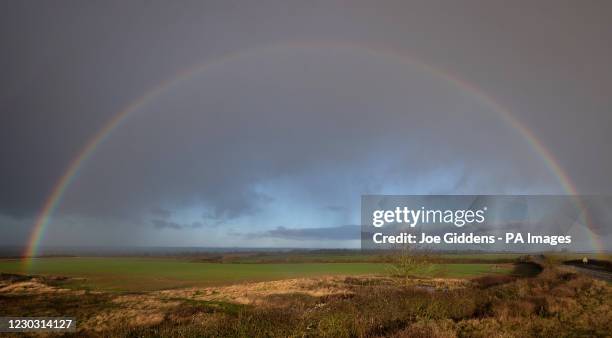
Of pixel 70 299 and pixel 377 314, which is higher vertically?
pixel 377 314

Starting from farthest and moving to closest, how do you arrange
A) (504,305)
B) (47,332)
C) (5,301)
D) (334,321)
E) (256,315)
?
(5,301)
(47,332)
(504,305)
(256,315)
(334,321)

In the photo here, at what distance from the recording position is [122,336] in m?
19.2

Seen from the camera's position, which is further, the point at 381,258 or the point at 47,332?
the point at 381,258

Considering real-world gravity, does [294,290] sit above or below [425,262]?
below

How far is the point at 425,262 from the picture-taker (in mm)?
57812

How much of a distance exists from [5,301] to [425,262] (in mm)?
60570

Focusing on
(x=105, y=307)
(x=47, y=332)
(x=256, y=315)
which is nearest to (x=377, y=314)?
(x=256, y=315)

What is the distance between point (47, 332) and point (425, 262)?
4634 centimetres

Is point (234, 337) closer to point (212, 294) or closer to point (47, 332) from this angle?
point (47, 332)

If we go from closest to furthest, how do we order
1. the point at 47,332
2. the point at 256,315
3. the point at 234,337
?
1. the point at 234,337
2. the point at 256,315
3. the point at 47,332

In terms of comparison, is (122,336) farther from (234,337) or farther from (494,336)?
(494,336)

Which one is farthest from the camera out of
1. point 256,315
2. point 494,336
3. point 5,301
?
point 5,301

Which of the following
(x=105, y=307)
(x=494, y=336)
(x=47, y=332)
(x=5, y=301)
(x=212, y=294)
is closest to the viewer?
(x=494, y=336)

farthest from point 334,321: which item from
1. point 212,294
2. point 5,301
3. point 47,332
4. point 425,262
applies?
point 5,301
